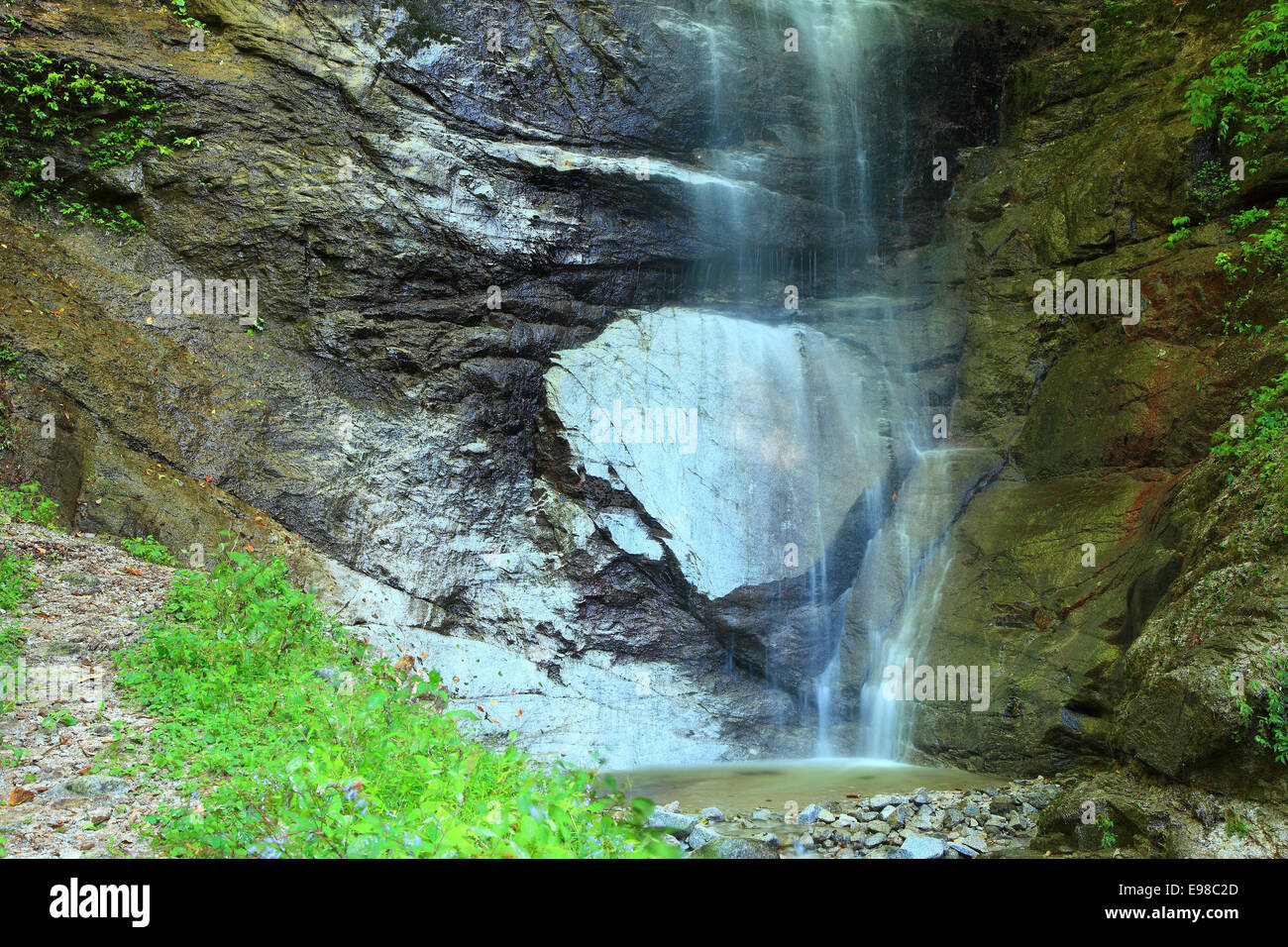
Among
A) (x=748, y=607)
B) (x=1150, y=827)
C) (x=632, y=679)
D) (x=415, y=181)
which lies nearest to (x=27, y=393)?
(x=415, y=181)

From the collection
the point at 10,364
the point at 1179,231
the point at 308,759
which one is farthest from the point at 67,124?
the point at 1179,231

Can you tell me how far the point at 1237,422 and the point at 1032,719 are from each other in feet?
10.6

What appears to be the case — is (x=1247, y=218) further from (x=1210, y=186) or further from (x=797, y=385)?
(x=797, y=385)

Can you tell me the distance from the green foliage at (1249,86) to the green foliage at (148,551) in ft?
37.2

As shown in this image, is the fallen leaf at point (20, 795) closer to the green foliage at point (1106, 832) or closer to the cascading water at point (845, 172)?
the green foliage at point (1106, 832)

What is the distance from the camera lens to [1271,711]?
16.3 feet

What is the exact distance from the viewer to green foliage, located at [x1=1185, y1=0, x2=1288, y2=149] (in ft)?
26.8

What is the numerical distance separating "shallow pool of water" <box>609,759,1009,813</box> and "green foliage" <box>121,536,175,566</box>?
4.70 meters

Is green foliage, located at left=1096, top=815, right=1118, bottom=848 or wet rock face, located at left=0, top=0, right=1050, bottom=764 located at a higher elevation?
wet rock face, located at left=0, top=0, right=1050, bottom=764

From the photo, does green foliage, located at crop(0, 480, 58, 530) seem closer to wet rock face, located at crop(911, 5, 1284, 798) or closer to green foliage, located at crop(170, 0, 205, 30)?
green foliage, located at crop(170, 0, 205, 30)

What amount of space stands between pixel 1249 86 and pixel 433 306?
9.25 metres

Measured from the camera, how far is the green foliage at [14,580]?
6012mm

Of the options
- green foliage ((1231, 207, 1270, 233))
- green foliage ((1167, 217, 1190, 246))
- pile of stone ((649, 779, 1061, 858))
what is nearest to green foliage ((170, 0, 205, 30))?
pile of stone ((649, 779, 1061, 858))
